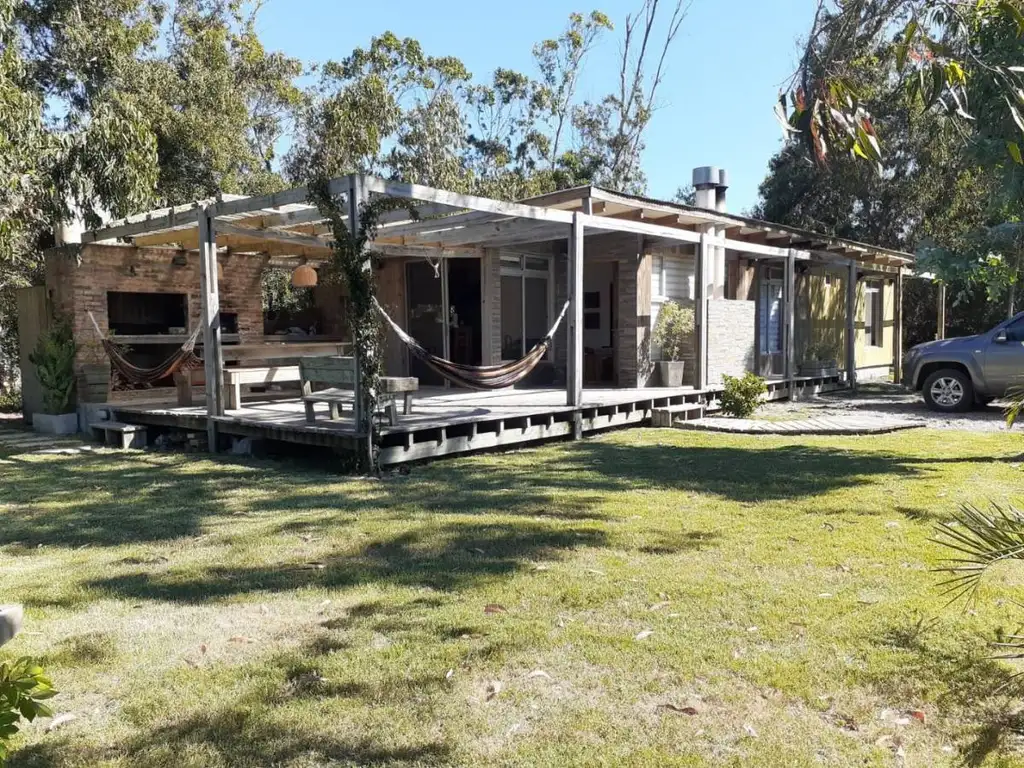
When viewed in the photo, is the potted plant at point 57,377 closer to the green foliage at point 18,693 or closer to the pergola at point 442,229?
the pergola at point 442,229

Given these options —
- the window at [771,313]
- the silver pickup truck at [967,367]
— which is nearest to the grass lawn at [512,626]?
the silver pickup truck at [967,367]

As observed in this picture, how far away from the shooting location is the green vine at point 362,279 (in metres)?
6.79

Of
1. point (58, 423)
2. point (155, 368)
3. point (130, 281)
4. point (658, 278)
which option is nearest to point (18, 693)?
point (155, 368)

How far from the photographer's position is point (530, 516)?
5406mm

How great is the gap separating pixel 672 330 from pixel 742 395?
2.20 meters

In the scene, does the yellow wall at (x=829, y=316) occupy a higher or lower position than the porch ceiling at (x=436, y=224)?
lower

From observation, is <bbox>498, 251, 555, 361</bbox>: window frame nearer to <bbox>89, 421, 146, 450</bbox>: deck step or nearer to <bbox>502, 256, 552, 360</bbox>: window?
<bbox>502, 256, 552, 360</bbox>: window

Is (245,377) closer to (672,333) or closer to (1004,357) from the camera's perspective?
(672,333)

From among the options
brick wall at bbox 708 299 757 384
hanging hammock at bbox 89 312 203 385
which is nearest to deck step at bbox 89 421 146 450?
hanging hammock at bbox 89 312 203 385

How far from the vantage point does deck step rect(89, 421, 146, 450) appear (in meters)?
9.35

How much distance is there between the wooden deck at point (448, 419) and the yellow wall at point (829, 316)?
16.9 feet

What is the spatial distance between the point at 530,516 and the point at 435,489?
1.29 meters

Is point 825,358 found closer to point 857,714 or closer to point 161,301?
point 161,301

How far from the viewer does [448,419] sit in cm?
809
